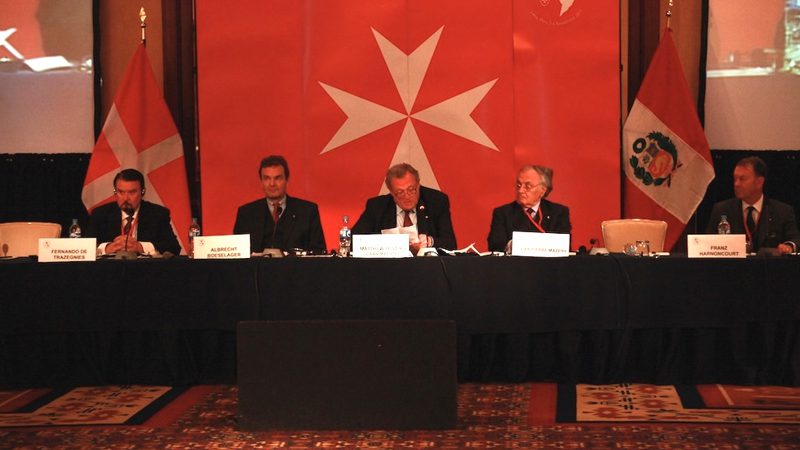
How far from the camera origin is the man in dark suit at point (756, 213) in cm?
539

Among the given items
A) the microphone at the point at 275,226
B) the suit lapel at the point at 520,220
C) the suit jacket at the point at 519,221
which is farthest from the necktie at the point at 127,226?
the suit lapel at the point at 520,220

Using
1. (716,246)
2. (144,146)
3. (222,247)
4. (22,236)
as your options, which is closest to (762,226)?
(716,246)

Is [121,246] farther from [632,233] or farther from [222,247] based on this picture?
[632,233]

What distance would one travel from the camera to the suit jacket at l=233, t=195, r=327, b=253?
545 centimetres

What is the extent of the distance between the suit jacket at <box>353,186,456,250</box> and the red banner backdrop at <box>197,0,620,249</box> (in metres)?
1.14

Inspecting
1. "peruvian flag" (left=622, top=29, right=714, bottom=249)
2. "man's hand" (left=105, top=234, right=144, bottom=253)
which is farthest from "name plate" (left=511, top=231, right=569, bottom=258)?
"peruvian flag" (left=622, top=29, right=714, bottom=249)

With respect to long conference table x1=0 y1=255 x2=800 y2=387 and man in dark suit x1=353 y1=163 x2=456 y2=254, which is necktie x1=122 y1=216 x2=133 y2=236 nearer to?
long conference table x1=0 y1=255 x2=800 y2=387

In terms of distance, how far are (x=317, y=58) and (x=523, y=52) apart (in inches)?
53.1

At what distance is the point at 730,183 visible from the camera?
6629mm

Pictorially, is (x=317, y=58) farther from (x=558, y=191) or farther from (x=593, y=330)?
(x=593, y=330)

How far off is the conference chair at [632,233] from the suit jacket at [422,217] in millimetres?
870

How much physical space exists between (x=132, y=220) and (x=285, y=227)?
81cm

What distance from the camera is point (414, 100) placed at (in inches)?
259

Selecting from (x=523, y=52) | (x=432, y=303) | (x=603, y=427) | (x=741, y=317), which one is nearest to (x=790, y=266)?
(x=741, y=317)
